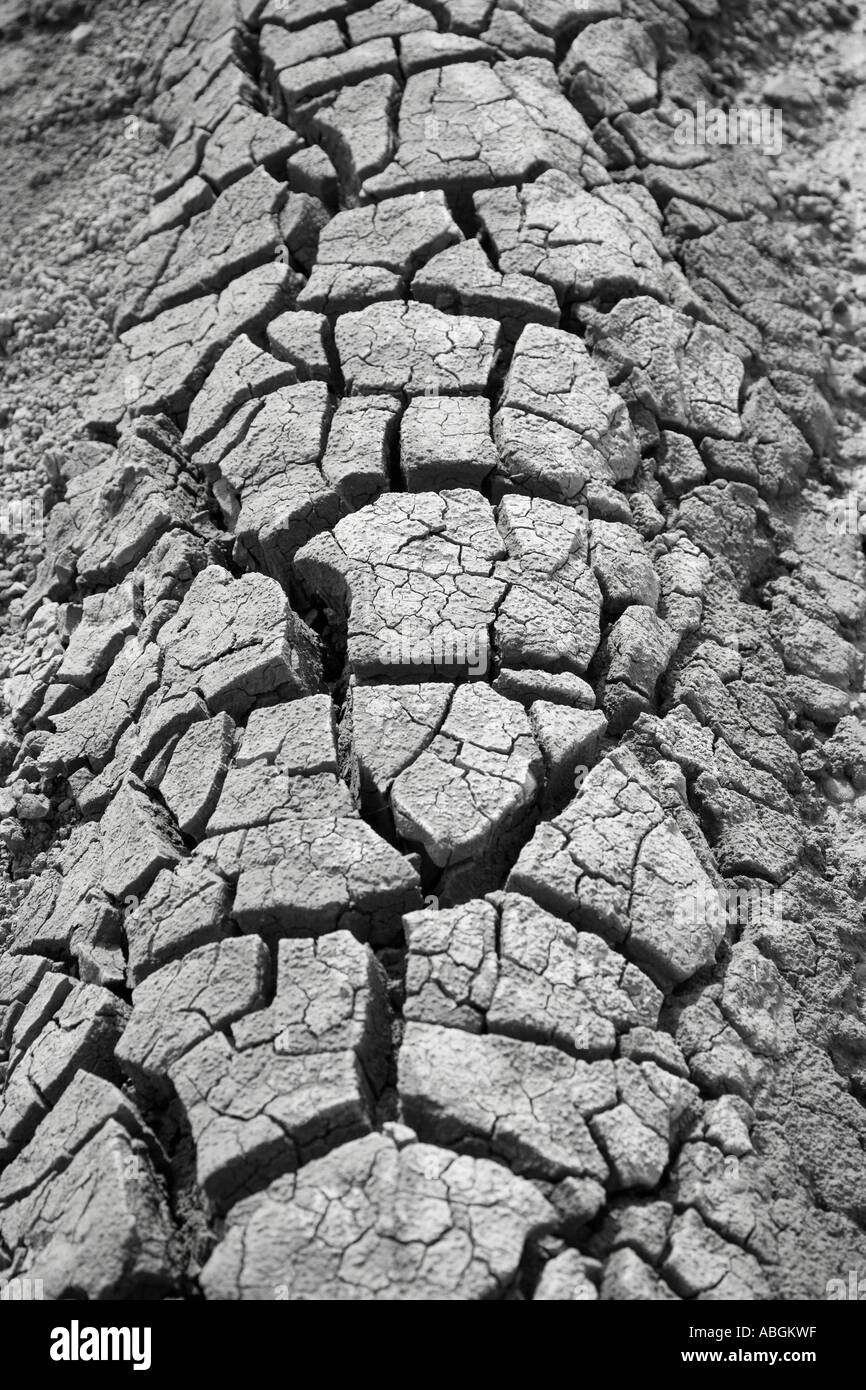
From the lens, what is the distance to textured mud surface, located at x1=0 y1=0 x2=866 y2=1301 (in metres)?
2.26

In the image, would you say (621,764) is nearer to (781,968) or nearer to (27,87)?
(781,968)

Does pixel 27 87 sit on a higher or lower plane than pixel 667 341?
higher

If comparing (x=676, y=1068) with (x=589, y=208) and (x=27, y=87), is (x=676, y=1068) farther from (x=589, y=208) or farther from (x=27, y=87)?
(x=27, y=87)

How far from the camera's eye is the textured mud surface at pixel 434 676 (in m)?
2.26

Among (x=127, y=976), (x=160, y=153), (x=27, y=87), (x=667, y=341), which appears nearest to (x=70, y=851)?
(x=127, y=976)

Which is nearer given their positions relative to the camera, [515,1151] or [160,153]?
[515,1151]

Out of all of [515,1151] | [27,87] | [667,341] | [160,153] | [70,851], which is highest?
[27,87]

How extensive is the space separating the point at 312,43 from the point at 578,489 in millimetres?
1905

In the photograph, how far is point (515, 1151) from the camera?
2.21 metres

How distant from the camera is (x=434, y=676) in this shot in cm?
280
